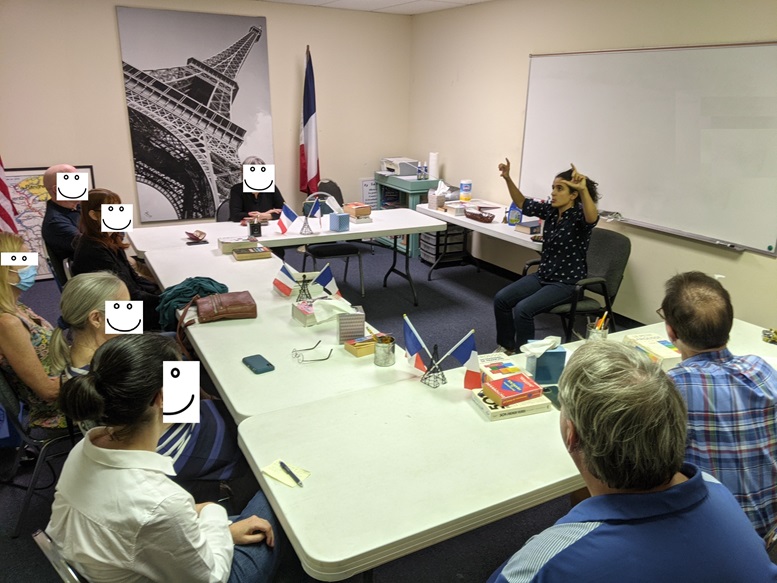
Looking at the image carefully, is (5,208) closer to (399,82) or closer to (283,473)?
(399,82)

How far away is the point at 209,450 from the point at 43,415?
31.3 inches

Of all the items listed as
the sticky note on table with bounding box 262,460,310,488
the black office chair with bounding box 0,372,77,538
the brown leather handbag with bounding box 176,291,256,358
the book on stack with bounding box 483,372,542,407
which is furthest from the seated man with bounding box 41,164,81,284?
the book on stack with bounding box 483,372,542,407

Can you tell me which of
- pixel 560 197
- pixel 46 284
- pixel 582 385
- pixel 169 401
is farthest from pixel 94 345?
pixel 46 284

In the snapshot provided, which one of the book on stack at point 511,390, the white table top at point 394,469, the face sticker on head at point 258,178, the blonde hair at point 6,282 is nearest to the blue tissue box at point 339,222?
the face sticker on head at point 258,178

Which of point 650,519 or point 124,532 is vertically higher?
point 650,519

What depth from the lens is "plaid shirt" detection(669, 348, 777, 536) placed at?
1400mm

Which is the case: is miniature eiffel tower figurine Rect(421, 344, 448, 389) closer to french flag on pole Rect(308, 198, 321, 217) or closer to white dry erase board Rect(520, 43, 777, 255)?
white dry erase board Rect(520, 43, 777, 255)

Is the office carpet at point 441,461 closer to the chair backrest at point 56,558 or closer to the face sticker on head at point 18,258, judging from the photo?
the chair backrest at point 56,558

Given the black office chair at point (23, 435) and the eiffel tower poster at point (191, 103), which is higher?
the eiffel tower poster at point (191, 103)

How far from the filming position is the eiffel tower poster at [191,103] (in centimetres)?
511

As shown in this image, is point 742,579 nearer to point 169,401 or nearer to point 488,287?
point 169,401

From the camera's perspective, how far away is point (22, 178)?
16.0 ft

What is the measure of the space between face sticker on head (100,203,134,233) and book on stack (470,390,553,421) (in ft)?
7.37

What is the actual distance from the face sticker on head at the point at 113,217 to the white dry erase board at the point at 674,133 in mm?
3314
